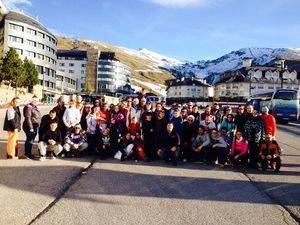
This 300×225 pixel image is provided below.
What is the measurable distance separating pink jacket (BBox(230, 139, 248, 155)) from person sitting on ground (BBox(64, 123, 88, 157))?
4.55 meters

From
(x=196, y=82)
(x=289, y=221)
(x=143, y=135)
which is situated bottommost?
(x=289, y=221)

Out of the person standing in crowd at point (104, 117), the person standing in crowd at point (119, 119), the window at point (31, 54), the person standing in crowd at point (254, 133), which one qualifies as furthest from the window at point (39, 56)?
the person standing in crowd at point (254, 133)

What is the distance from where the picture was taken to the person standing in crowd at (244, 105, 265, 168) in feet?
42.1

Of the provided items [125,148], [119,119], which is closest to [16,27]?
[119,119]

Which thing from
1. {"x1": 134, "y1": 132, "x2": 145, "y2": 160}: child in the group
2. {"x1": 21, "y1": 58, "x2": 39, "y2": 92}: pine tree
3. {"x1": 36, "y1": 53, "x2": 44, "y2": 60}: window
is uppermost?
{"x1": 36, "y1": 53, "x2": 44, "y2": 60}: window

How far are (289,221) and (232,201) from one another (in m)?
1.45

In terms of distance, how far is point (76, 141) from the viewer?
1355 centimetres

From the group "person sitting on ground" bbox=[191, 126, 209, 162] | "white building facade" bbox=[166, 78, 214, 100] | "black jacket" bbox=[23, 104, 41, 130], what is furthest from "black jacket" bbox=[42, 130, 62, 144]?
"white building facade" bbox=[166, 78, 214, 100]

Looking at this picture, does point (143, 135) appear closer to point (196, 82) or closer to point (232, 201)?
point (232, 201)

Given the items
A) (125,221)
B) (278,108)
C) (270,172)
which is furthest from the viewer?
(278,108)

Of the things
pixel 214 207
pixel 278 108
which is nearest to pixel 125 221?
pixel 214 207

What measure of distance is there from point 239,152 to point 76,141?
4.99m

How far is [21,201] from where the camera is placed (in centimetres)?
792

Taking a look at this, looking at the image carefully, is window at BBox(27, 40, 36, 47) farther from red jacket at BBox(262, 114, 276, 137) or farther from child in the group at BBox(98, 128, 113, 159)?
red jacket at BBox(262, 114, 276, 137)
